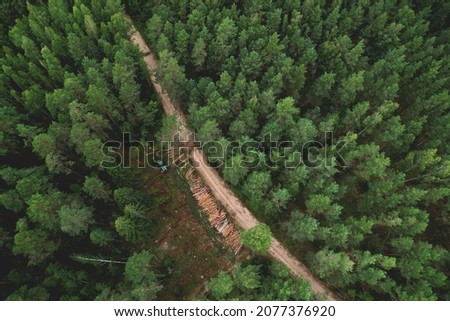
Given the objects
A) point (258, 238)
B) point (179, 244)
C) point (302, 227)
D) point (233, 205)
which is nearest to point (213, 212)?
point (233, 205)

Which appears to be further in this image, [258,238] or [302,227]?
[302,227]

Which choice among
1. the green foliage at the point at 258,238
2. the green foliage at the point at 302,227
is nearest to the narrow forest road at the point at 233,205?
the green foliage at the point at 302,227

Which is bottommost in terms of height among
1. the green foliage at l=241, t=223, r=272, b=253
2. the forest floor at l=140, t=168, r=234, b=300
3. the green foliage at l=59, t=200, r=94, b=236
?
the forest floor at l=140, t=168, r=234, b=300

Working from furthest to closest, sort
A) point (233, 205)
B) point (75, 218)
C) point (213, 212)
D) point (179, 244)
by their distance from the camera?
point (233, 205)
point (213, 212)
point (179, 244)
point (75, 218)

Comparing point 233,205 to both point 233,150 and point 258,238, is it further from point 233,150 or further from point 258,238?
point 258,238

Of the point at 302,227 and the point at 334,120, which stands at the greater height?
the point at 334,120

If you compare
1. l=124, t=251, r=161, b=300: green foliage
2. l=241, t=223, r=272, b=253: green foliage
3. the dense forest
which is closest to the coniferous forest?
l=124, t=251, r=161, b=300: green foliage

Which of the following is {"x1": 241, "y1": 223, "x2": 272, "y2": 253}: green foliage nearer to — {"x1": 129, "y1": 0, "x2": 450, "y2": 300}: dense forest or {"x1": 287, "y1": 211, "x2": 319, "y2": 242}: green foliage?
{"x1": 287, "y1": 211, "x2": 319, "y2": 242}: green foliage

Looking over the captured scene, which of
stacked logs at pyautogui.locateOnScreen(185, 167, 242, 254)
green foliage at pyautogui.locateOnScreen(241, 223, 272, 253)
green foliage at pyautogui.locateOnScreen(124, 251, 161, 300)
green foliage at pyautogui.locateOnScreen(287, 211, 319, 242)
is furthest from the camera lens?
stacked logs at pyautogui.locateOnScreen(185, 167, 242, 254)
